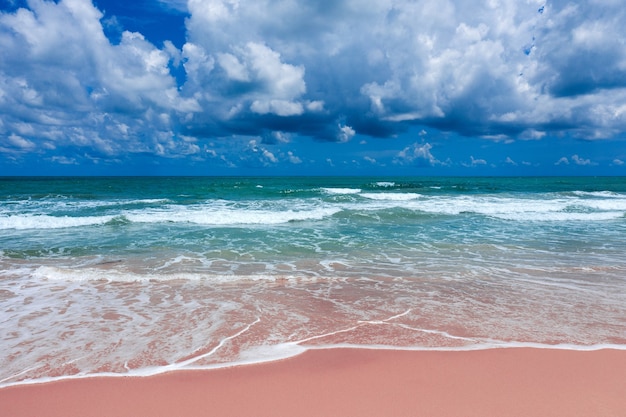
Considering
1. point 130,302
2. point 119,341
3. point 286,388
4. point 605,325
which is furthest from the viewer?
point 130,302

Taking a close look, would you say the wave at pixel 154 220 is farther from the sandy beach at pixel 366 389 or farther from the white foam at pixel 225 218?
the sandy beach at pixel 366 389

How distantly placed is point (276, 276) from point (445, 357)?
4279mm

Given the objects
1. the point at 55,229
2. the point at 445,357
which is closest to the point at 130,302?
the point at 445,357

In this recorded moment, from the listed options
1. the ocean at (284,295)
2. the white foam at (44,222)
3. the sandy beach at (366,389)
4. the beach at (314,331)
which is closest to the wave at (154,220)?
the white foam at (44,222)

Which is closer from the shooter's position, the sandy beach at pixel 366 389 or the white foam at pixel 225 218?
the sandy beach at pixel 366 389

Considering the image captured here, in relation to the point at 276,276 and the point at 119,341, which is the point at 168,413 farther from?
the point at 276,276

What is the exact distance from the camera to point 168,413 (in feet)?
9.79

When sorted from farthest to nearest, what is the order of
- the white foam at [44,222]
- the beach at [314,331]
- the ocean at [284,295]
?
the white foam at [44,222]
the ocean at [284,295]
the beach at [314,331]

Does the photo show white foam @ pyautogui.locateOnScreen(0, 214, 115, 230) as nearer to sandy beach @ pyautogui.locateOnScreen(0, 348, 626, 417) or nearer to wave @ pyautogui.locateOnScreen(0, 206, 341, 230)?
wave @ pyautogui.locateOnScreen(0, 206, 341, 230)

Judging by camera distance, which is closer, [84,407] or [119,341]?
[84,407]

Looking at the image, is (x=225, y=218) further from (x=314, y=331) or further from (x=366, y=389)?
(x=366, y=389)

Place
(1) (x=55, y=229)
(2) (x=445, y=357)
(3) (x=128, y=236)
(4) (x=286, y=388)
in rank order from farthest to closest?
1. (1) (x=55, y=229)
2. (3) (x=128, y=236)
3. (2) (x=445, y=357)
4. (4) (x=286, y=388)

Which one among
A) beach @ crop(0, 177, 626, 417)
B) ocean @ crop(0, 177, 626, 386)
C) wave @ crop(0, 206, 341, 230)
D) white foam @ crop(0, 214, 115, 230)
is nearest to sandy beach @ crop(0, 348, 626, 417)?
beach @ crop(0, 177, 626, 417)

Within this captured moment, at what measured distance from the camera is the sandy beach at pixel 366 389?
299 cm
